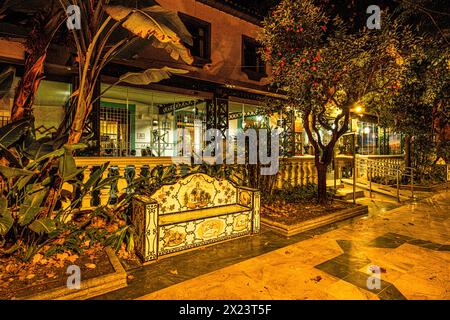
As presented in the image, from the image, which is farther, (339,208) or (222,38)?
(222,38)

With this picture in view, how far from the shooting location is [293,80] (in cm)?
738

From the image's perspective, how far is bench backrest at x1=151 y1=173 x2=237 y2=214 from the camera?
500 centimetres

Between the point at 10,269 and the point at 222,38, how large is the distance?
12163mm

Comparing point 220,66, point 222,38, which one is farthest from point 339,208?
point 222,38

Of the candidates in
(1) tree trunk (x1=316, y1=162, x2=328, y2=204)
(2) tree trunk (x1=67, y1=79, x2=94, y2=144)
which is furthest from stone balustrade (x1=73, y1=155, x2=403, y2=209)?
(1) tree trunk (x1=316, y1=162, x2=328, y2=204)

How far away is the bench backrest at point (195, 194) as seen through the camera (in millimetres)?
4996

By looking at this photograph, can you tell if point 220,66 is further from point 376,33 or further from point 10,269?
point 10,269

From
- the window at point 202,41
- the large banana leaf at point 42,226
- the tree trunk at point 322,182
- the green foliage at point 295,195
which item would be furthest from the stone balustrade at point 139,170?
the window at point 202,41

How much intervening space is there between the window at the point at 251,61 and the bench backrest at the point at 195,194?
9.42 metres

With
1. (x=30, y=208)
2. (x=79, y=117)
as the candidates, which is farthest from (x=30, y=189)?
(x=79, y=117)

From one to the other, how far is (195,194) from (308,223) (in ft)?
9.78

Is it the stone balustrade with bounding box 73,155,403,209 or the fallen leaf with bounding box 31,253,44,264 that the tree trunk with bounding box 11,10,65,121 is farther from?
the fallen leaf with bounding box 31,253,44,264

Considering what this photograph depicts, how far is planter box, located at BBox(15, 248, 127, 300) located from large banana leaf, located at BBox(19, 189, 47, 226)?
1.06m
